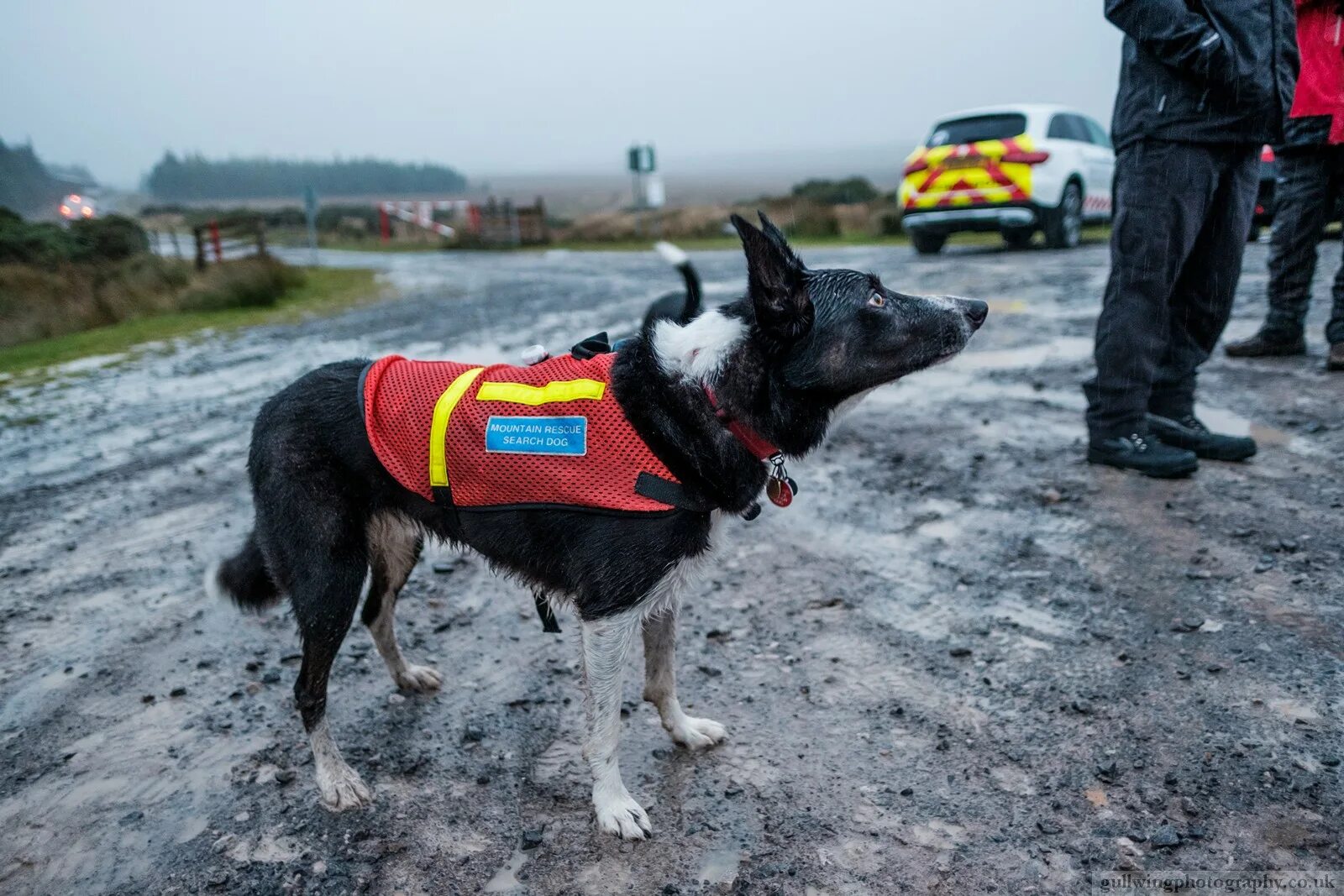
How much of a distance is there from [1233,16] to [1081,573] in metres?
2.65

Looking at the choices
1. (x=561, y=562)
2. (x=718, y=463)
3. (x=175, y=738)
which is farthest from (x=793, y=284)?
(x=175, y=738)

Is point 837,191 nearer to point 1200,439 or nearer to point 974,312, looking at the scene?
point 1200,439

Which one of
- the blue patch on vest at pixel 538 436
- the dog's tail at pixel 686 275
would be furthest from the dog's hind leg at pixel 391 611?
the dog's tail at pixel 686 275

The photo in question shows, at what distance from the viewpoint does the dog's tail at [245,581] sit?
115 inches

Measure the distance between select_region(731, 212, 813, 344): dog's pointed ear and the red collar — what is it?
250mm

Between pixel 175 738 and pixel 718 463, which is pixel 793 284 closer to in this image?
pixel 718 463

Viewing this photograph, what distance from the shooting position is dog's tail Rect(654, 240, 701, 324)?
110 inches

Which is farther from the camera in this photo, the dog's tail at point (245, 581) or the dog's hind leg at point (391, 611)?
the dog's hind leg at point (391, 611)

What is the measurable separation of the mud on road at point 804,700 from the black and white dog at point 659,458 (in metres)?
0.26

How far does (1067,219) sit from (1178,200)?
1102 cm

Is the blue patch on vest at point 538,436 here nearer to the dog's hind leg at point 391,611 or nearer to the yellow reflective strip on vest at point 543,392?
the yellow reflective strip on vest at point 543,392

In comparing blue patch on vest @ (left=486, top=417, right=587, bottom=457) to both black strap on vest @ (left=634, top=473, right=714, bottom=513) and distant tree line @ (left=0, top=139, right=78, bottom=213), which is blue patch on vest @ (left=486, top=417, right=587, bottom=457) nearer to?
black strap on vest @ (left=634, top=473, right=714, bottom=513)

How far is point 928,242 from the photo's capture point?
14781 mm

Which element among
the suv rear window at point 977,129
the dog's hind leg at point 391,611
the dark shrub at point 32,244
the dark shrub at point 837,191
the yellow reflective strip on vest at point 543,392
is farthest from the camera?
the dark shrub at point 837,191
